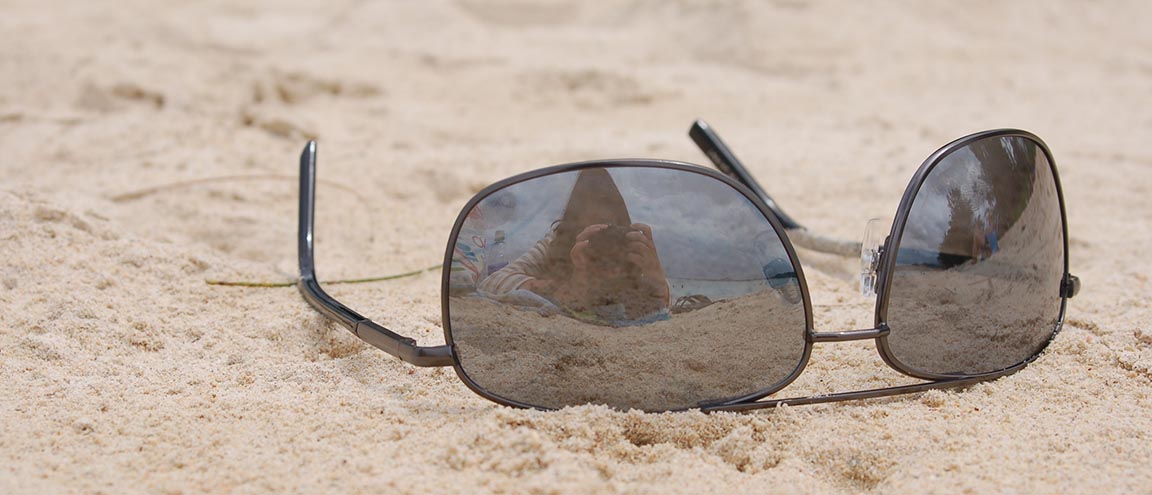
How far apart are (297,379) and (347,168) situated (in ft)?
4.44

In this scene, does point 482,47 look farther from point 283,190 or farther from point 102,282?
point 102,282

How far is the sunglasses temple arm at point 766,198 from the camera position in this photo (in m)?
1.84

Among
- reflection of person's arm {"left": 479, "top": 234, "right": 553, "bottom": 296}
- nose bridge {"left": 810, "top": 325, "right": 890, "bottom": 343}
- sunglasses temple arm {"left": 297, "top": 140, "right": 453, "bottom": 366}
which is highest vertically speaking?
reflection of person's arm {"left": 479, "top": 234, "right": 553, "bottom": 296}

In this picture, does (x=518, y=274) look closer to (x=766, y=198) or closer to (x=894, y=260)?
(x=894, y=260)

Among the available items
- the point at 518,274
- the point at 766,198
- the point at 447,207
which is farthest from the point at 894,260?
the point at 447,207

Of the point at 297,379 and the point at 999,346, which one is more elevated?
the point at 999,346

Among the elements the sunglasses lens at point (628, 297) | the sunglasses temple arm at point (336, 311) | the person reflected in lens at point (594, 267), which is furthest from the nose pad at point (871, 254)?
the sunglasses temple arm at point (336, 311)

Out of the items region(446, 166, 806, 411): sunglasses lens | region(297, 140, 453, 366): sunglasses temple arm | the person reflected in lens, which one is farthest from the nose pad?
region(297, 140, 453, 366): sunglasses temple arm

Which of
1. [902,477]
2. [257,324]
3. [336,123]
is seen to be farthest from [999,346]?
[336,123]

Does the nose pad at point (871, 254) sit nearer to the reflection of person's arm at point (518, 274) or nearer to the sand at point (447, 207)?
the sand at point (447, 207)

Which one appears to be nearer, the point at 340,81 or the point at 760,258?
the point at 760,258

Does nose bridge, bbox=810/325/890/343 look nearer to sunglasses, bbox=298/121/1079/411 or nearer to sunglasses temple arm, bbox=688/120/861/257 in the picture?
sunglasses, bbox=298/121/1079/411

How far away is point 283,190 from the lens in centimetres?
229

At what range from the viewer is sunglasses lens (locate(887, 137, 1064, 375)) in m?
1.20
